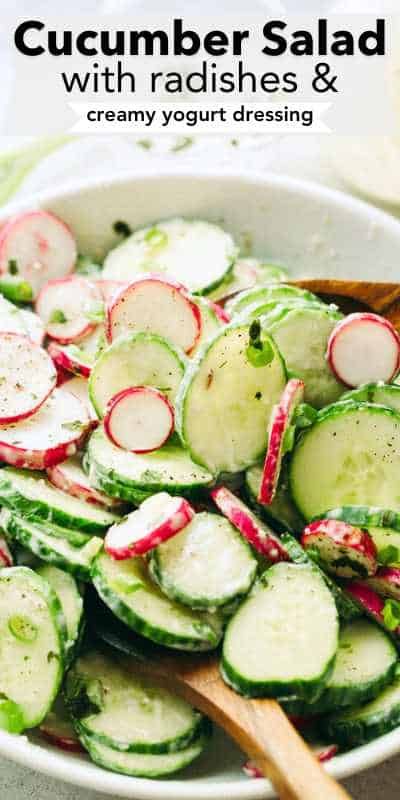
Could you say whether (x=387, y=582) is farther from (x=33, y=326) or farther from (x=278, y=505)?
(x=33, y=326)

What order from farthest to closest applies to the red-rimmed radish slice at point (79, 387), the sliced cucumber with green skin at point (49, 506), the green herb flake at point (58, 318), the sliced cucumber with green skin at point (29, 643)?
the green herb flake at point (58, 318) < the red-rimmed radish slice at point (79, 387) < the sliced cucumber with green skin at point (49, 506) < the sliced cucumber with green skin at point (29, 643)

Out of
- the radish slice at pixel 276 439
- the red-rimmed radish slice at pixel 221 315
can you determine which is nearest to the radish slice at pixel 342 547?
the radish slice at pixel 276 439

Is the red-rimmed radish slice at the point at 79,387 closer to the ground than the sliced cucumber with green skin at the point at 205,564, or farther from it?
farther from it

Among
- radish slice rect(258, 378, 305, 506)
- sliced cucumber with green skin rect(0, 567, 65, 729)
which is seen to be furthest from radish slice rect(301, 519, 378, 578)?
sliced cucumber with green skin rect(0, 567, 65, 729)

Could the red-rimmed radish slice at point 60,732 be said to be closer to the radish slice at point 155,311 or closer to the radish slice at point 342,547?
the radish slice at point 342,547

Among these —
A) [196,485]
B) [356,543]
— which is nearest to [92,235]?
[196,485]
